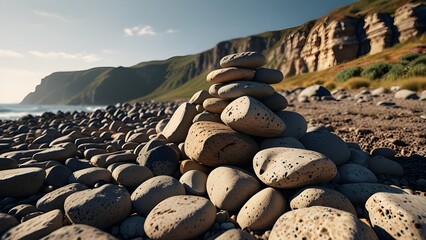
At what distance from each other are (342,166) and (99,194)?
3.21 m

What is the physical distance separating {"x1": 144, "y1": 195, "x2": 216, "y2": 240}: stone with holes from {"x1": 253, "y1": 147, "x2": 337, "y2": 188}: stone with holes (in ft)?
2.61

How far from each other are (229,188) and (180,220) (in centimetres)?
77

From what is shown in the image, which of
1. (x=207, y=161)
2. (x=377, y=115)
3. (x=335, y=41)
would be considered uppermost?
(x=335, y=41)

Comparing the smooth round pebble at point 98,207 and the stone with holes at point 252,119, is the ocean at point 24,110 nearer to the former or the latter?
the smooth round pebble at point 98,207

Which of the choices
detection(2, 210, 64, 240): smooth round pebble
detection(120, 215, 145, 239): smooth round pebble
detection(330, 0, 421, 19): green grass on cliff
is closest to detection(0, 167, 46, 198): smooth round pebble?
detection(2, 210, 64, 240): smooth round pebble

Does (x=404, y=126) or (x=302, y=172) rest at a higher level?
(x=302, y=172)

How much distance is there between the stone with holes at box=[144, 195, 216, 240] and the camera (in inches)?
96.6

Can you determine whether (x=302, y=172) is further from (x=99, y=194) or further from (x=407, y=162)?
(x=407, y=162)

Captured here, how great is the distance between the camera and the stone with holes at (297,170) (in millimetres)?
2857

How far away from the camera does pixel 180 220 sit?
2488mm

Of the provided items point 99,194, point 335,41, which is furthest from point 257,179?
point 335,41

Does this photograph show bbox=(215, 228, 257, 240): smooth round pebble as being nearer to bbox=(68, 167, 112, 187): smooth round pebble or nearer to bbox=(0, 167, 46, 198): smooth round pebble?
bbox=(68, 167, 112, 187): smooth round pebble

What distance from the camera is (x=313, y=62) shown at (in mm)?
57781

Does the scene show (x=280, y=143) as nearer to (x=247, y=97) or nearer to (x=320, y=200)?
(x=247, y=97)
